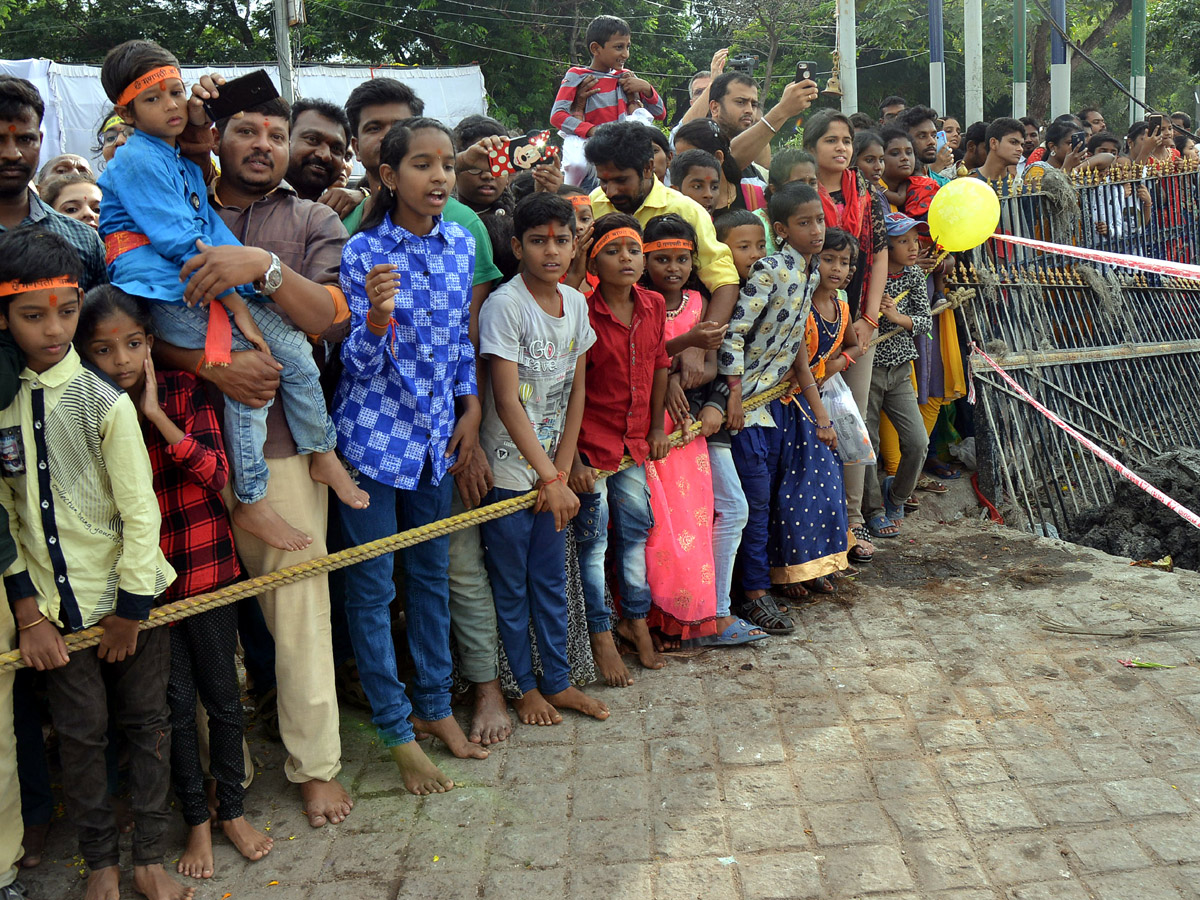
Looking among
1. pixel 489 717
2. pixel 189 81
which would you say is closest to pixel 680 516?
pixel 489 717

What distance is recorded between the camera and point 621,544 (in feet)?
13.7

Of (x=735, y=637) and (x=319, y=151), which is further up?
(x=319, y=151)

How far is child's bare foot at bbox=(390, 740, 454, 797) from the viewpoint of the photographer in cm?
324

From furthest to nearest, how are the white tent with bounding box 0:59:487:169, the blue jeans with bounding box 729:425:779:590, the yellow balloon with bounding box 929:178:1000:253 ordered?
the white tent with bounding box 0:59:487:169 < the yellow balloon with bounding box 929:178:1000:253 < the blue jeans with bounding box 729:425:779:590

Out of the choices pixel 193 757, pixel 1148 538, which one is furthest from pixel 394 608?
pixel 1148 538

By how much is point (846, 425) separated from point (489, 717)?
8.06 feet

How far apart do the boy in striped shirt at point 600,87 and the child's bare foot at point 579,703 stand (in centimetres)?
334

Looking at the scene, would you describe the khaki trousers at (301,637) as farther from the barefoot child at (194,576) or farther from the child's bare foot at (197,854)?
the child's bare foot at (197,854)

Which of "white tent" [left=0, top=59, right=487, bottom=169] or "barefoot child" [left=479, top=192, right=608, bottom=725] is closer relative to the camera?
"barefoot child" [left=479, top=192, right=608, bottom=725]

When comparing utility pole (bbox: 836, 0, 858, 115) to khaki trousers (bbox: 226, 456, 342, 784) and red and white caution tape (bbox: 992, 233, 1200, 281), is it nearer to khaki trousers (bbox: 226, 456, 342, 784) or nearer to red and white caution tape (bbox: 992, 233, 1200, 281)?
red and white caution tape (bbox: 992, 233, 1200, 281)

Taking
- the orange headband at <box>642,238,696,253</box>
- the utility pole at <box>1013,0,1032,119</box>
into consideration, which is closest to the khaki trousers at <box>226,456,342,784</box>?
the orange headband at <box>642,238,696,253</box>

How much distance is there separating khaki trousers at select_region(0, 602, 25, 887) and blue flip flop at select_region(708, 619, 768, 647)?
8.43 ft

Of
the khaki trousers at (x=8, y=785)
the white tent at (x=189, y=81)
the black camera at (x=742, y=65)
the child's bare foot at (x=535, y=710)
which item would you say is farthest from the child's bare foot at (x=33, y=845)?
the white tent at (x=189, y=81)

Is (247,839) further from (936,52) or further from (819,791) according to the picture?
(936,52)
